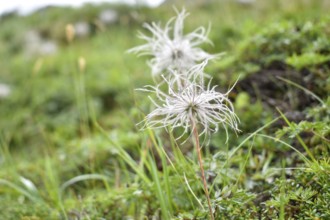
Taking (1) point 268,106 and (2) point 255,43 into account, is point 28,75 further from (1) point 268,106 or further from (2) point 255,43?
(1) point 268,106

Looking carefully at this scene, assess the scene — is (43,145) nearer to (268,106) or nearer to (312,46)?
(268,106)

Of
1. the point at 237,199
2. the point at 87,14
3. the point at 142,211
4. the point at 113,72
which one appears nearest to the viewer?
the point at 237,199

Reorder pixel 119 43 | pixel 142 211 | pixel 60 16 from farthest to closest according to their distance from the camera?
pixel 60 16, pixel 119 43, pixel 142 211

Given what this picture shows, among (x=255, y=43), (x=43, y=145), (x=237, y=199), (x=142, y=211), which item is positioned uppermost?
(x=255, y=43)

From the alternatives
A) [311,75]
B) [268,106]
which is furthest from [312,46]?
[268,106]

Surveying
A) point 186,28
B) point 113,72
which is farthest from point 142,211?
point 186,28

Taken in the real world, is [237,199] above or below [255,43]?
below

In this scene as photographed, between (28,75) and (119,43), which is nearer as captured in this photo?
(28,75)
